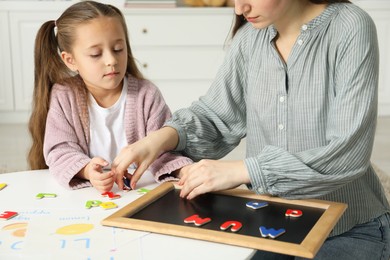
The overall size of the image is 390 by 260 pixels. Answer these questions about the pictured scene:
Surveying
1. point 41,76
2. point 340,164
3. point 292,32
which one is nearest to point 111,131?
point 41,76

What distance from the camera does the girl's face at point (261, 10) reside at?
3.87 feet

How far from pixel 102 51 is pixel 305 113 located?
50cm

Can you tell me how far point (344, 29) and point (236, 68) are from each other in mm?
297

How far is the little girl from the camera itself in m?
1.42

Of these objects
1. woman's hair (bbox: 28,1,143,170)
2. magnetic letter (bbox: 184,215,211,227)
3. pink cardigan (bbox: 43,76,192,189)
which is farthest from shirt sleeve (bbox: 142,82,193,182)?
magnetic letter (bbox: 184,215,211,227)

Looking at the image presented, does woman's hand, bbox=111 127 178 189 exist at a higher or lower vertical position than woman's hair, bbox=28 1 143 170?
lower

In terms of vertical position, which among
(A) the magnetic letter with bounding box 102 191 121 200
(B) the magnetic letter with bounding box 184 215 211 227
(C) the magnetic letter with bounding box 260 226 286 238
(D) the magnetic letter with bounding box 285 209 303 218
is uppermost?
(C) the magnetic letter with bounding box 260 226 286 238

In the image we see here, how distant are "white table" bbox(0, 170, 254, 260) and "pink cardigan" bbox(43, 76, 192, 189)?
0.47 ft

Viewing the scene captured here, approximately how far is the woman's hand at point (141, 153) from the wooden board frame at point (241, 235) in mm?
119

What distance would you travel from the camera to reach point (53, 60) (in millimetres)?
1552

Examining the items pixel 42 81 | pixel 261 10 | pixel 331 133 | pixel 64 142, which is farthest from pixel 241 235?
pixel 42 81

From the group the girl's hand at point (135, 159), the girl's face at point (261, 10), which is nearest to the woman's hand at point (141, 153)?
the girl's hand at point (135, 159)

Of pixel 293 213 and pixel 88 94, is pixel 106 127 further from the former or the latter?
pixel 293 213

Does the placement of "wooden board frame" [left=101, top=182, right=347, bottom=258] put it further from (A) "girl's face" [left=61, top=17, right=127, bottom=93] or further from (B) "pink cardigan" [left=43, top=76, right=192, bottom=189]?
(A) "girl's face" [left=61, top=17, right=127, bottom=93]
